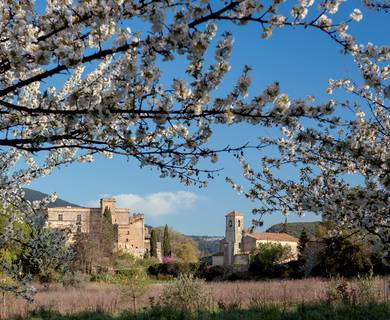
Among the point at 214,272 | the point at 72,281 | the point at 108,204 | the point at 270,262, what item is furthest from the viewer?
the point at 108,204

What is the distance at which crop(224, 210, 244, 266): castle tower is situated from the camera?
81625 millimetres

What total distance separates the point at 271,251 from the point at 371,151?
35160 mm

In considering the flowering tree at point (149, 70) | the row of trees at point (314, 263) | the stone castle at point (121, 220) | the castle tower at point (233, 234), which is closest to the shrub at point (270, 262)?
Answer: the row of trees at point (314, 263)

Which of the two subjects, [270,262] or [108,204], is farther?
[108,204]

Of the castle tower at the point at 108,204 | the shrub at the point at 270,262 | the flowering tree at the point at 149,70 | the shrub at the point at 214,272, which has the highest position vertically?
the castle tower at the point at 108,204

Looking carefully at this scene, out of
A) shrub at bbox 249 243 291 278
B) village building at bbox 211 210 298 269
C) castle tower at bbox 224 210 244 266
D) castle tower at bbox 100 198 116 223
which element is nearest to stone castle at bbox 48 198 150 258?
castle tower at bbox 100 198 116 223

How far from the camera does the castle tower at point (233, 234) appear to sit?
268 ft

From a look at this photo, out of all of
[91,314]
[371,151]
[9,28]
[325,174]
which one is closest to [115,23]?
[9,28]

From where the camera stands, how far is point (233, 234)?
273 feet

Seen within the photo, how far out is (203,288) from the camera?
13867 mm

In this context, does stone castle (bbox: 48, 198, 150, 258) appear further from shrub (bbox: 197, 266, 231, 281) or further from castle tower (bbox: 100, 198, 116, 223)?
shrub (bbox: 197, 266, 231, 281)

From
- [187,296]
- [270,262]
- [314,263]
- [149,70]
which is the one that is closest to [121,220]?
[270,262]

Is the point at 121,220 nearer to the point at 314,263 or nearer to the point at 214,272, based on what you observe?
the point at 214,272

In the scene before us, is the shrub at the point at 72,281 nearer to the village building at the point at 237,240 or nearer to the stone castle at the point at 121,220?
the village building at the point at 237,240
